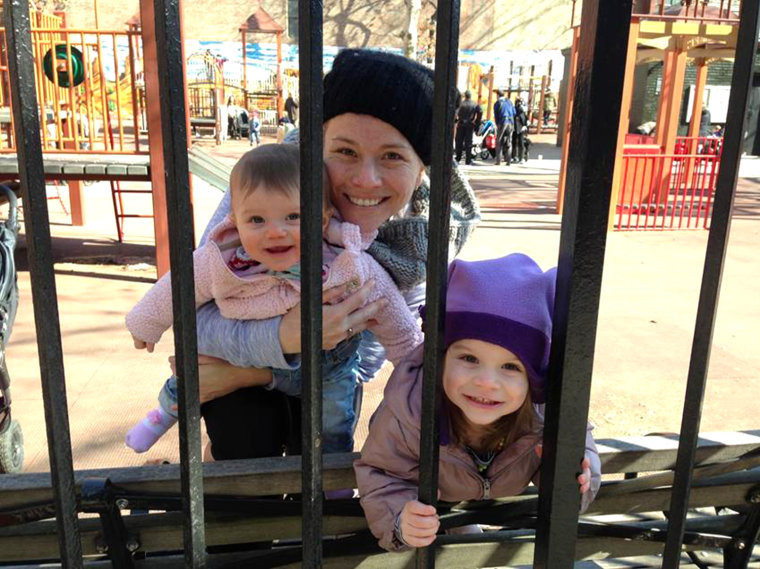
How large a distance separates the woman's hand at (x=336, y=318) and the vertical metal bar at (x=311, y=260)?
0.55m

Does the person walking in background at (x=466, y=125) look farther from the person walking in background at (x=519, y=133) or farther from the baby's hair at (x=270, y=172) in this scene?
the baby's hair at (x=270, y=172)

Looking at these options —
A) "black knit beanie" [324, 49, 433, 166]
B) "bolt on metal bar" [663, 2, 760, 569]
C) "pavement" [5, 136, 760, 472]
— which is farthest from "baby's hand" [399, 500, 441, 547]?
"pavement" [5, 136, 760, 472]

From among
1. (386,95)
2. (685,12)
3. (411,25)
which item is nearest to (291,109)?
(411,25)

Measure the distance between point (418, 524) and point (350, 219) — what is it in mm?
765

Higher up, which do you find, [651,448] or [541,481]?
[541,481]

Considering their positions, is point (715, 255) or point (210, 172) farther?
point (210, 172)

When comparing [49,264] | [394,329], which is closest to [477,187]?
[394,329]

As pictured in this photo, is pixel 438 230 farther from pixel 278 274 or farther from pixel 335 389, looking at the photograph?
pixel 335 389

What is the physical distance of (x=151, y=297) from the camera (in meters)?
1.68

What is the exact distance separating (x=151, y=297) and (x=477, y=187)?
38.1 feet

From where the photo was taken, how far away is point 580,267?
954mm

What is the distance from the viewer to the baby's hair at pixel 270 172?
149 cm

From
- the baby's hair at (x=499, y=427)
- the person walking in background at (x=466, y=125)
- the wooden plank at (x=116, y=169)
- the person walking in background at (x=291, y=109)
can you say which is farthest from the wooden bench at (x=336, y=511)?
the person walking in background at (x=291, y=109)

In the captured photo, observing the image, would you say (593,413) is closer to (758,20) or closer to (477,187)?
(758,20)
